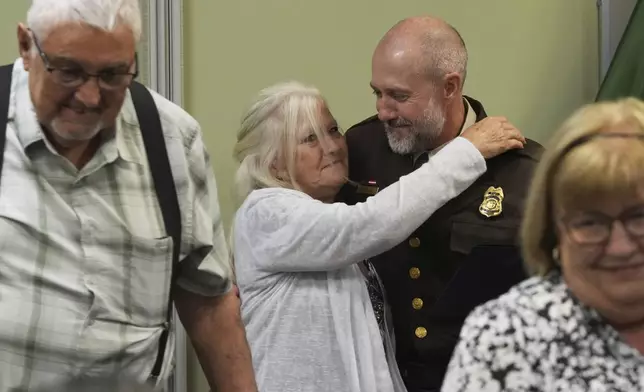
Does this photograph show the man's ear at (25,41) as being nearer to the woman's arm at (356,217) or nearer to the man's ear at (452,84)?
the woman's arm at (356,217)

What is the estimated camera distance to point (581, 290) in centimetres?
103

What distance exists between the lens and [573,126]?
1041 millimetres

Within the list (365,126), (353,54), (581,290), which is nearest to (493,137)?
(365,126)

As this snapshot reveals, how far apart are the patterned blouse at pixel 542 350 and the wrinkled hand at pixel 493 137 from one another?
0.81 m

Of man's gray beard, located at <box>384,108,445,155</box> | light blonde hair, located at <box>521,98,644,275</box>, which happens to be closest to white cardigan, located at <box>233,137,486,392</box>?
man's gray beard, located at <box>384,108,445,155</box>

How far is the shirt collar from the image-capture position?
1.21 meters

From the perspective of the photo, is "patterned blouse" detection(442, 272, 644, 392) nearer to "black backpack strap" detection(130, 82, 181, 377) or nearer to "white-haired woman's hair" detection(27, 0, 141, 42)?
"black backpack strap" detection(130, 82, 181, 377)

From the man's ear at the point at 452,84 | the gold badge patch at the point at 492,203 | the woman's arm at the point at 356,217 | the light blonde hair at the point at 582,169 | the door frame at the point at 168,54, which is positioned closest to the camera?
the light blonde hair at the point at 582,169

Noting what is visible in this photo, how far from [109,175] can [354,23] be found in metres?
1.37

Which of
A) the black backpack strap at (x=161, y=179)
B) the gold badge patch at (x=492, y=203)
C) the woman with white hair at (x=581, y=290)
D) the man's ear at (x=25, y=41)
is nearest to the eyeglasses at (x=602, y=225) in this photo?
the woman with white hair at (x=581, y=290)

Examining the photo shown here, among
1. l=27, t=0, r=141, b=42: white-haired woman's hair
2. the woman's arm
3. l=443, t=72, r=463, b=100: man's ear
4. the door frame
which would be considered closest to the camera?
l=27, t=0, r=141, b=42: white-haired woman's hair

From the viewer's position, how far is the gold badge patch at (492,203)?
73.8 inches

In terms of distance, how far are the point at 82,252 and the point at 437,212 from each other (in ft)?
2.93

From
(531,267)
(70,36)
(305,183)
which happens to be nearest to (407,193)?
(305,183)
